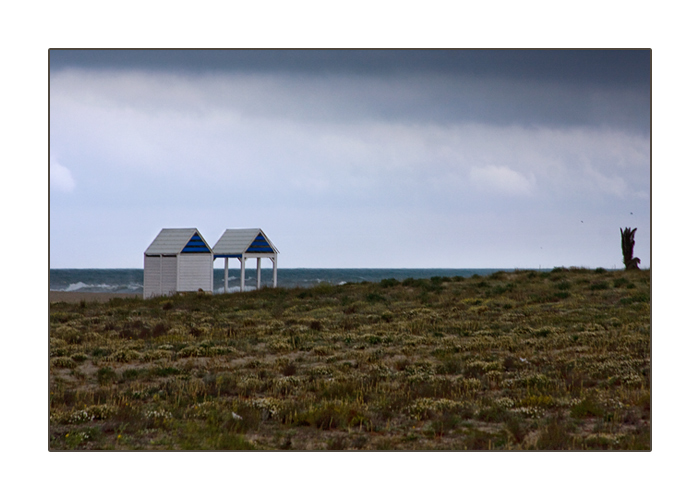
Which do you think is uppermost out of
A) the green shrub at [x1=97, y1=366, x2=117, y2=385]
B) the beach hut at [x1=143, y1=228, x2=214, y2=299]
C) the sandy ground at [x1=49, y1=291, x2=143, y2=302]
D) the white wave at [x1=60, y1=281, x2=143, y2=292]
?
the beach hut at [x1=143, y1=228, x2=214, y2=299]

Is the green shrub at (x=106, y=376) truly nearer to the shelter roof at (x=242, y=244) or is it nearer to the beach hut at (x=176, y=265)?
the beach hut at (x=176, y=265)

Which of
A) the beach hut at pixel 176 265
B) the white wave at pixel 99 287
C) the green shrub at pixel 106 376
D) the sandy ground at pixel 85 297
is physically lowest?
the white wave at pixel 99 287

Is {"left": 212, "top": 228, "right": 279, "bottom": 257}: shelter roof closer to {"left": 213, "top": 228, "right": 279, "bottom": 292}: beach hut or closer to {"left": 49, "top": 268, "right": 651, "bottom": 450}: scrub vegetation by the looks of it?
{"left": 213, "top": 228, "right": 279, "bottom": 292}: beach hut

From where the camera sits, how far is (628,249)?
35281 millimetres

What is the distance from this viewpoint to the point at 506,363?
1335 cm

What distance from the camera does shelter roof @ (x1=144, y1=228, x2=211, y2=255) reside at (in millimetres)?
29109

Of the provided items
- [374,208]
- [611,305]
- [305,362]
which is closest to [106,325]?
[305,362]

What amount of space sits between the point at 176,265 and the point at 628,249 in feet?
82.3

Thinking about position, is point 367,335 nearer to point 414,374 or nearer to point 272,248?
point 414,374

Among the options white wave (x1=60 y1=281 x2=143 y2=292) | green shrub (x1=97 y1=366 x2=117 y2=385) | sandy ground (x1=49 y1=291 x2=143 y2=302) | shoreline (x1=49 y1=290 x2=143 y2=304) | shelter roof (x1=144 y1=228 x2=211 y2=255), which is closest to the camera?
green shrub (x1=97 y1=366 x2=117 y2=385)

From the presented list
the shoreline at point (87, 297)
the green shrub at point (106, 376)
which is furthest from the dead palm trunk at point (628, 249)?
the green shrub at point (106, 376)

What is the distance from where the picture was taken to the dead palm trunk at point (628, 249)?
114ft

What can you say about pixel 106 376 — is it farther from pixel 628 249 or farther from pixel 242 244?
pixel 628 249

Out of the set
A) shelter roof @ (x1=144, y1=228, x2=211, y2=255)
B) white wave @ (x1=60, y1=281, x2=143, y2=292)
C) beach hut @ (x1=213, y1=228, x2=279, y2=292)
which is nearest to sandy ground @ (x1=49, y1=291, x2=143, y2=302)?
shelter roof @ (x1=144, y1=228, x2=211, y2=255)
